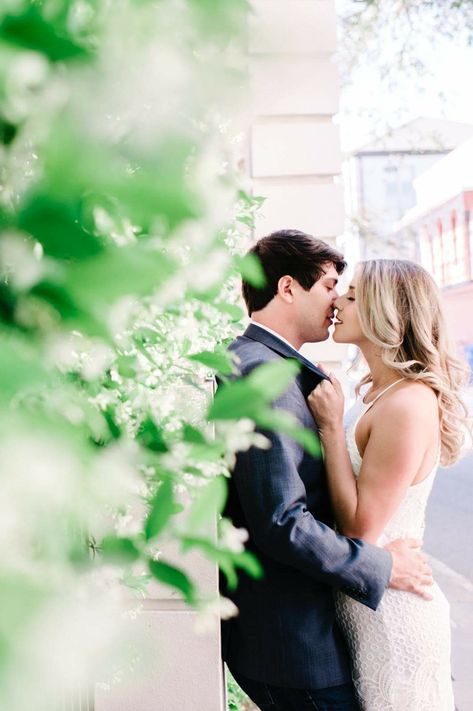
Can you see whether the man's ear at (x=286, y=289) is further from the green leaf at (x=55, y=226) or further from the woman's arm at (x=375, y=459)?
the green leaf at (x=55, y=226)

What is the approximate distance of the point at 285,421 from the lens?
327mm

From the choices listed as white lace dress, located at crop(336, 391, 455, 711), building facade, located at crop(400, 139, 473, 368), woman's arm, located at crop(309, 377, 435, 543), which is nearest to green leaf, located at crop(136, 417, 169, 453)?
woman's arm, located at crop(309, 377, 435, 543)

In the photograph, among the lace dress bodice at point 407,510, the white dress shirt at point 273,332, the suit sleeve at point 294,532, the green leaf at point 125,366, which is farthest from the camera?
the white dress shirt at point 273,332

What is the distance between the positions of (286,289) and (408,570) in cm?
74

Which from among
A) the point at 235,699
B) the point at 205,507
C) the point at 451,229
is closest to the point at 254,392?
the point at 205,507

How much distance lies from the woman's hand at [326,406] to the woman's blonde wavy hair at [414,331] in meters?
0.17

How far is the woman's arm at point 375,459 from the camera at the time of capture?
169cm

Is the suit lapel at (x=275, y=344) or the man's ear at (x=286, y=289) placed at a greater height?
the man's ear at (x=286, y=289)

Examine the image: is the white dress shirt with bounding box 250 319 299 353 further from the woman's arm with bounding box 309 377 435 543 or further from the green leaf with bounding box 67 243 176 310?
the green leaf with bounding box 67 243 176 310

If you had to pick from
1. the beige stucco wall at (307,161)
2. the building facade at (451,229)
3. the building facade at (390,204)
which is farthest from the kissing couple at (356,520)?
the building facade at (451,229)

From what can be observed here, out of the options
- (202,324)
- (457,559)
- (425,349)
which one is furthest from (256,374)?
(457,559)

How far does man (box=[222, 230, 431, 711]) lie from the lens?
1559 mm

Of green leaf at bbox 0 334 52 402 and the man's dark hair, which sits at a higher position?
green leaf at bbox 0 334 52 402

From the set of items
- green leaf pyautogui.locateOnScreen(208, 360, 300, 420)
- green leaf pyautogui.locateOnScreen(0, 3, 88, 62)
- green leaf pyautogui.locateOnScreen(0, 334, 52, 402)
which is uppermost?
green leaf pyautogui.locateOnScreen(0, 3, 88, 62)
